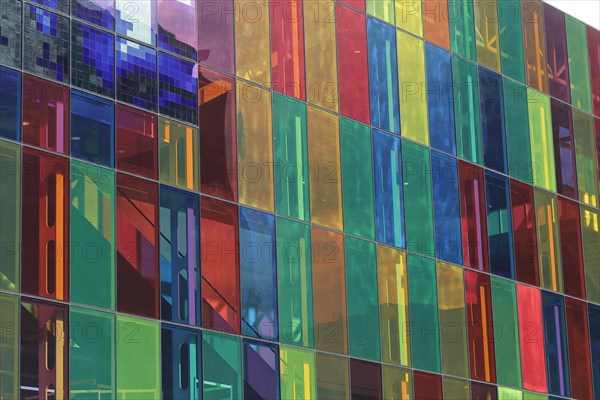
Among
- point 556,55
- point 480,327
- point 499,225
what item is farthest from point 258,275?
point 556,55

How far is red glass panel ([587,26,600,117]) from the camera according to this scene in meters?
38.9

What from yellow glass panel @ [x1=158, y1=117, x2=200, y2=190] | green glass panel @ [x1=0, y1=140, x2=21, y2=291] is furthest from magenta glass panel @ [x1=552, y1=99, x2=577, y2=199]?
green glass panel @ [x1=0, y1=140, x2=21, y2=291]

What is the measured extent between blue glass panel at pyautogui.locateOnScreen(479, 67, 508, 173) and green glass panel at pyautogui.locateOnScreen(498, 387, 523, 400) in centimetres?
544

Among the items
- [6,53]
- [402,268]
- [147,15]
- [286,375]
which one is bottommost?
[286,375]

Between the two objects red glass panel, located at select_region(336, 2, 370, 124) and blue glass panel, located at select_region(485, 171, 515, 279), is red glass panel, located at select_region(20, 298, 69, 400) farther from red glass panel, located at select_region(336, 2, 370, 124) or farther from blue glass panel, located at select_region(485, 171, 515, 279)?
blue glass panel, located at select_region(485, 171, 515, 279)

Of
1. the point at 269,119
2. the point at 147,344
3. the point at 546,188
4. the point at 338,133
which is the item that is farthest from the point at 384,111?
the point at 147,344

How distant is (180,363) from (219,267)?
2182 millimetres

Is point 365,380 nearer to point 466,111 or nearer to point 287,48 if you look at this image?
point 287,48

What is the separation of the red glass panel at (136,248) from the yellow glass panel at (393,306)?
6602 millimetres

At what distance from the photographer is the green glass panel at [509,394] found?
3306cm

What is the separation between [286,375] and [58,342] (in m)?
5.67

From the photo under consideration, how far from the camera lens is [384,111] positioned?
3191cm

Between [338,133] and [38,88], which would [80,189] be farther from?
[338,133]

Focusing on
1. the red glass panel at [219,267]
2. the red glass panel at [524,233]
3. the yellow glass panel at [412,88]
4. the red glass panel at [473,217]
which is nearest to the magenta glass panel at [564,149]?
the red glass panel at [524,233]
